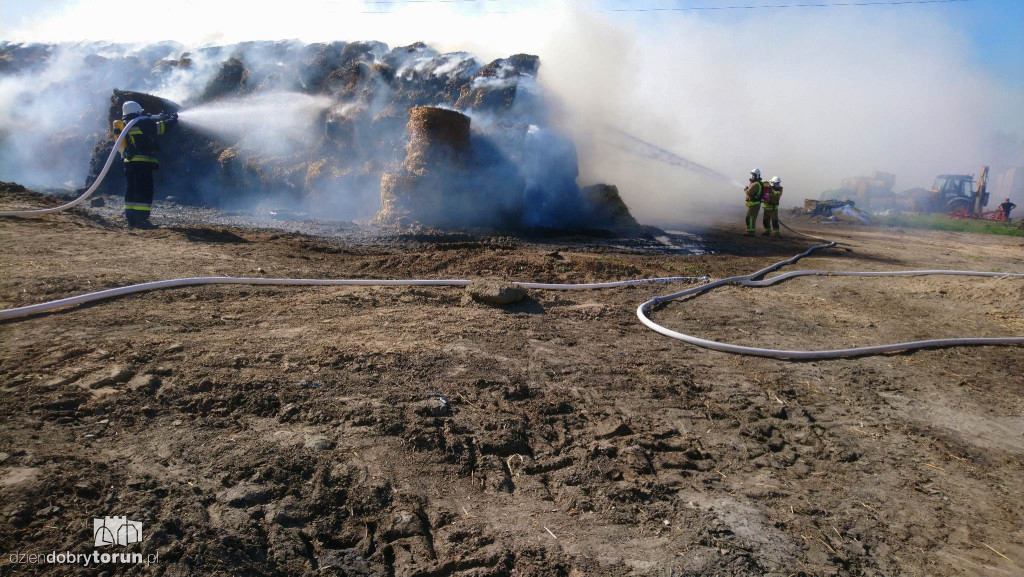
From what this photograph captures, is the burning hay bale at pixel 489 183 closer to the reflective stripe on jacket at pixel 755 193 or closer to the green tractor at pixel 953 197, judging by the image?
the reflective stripe on jacket at pixel 755 193

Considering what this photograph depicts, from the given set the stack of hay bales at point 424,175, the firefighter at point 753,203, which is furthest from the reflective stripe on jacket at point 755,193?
the stack of hay bales at point 424,175

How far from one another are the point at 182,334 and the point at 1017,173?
195ft

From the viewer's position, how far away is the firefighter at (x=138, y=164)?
28.6ft

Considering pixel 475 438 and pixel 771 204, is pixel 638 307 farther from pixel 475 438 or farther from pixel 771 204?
pixel 771 204

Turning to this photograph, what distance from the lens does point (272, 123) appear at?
52.2 feet

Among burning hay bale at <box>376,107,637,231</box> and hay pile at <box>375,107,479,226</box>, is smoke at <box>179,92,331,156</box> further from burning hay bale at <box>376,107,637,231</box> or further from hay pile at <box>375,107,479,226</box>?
hay pile at <box>375,107,479,226</box>

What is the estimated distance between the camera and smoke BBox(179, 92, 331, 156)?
15.5 meters

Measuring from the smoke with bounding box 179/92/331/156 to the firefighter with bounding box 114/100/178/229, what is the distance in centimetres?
656

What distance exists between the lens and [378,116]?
1457cm

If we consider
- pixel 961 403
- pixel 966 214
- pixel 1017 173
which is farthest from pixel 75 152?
pixel 1017 173

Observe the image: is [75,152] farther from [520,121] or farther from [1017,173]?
[1017,173]

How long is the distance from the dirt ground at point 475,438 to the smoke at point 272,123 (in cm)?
1047

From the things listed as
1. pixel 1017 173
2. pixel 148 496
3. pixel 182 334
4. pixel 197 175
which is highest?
pixel 1017 173

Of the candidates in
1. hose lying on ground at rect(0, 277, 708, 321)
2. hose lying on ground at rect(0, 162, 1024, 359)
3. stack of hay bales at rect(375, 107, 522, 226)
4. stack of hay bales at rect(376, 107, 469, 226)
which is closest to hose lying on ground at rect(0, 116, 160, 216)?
hose lying on ground at rect(0, 162, 1024, 359)
